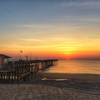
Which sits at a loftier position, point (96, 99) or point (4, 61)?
point (4, 61)

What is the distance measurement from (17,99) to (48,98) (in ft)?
7.33

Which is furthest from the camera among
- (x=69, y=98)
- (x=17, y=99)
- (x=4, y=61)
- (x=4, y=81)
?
(x=4, y=61)

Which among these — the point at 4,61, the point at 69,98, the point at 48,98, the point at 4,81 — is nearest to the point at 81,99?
the point at 69,98

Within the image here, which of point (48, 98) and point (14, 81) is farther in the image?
point (14, 81)

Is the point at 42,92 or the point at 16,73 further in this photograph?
the point at 16,73

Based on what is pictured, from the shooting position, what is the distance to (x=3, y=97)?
12.5m

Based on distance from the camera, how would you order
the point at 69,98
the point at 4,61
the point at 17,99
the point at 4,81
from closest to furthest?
the point at 17,99 → the point at 69,98 → the point at 4,81 → the point at 4,61

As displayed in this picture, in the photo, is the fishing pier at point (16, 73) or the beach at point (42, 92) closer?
the beach at point (42, 92)

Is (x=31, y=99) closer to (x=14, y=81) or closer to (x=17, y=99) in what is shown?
(x=17, y=99)

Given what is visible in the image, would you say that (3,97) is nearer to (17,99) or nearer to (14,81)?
(17,99)

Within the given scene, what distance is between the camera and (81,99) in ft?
42.1

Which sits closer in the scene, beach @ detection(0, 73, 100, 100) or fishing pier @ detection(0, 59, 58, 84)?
beach @ detection(0, 73, 100, 100)

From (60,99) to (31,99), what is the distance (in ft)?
6.80

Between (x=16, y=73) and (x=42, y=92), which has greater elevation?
(x=16, y=73)
